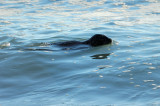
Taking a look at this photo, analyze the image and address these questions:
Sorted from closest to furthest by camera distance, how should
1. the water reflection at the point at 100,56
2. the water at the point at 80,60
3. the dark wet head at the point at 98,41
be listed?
the water at the point at 80,60 < the water reflection at the point at 100,56 < the dark wet head at the point at 98,41

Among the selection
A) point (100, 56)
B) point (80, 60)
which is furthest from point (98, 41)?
point (80, 60)

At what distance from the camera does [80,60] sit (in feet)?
30.6

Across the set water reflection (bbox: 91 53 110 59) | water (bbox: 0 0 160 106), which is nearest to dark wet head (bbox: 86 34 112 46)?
water (bbox: 0 0 160 106)

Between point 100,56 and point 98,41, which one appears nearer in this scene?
point 100,56

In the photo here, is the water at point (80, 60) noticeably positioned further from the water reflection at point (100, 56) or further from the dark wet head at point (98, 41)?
the dark wet head at point (98, 41)

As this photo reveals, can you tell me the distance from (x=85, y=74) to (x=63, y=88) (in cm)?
103

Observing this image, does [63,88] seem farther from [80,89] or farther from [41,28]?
[41,28]

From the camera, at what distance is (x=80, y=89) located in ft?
22.7

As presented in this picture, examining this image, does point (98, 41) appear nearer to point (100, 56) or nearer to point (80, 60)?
point (100, 56)

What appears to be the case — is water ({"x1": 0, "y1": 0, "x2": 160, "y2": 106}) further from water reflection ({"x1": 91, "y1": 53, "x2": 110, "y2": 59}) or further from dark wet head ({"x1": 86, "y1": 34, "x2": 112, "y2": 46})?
dark wet head ({"x1": 86, "y1": 34, "x2": 112, "y2": 46})

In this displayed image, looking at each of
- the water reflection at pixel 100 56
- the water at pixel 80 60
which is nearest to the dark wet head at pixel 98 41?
the water at pixel 80 60

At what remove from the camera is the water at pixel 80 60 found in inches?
259

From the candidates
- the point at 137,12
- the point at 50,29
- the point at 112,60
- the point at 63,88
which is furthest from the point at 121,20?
the point at 63,88

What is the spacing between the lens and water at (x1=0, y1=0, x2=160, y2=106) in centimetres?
659
